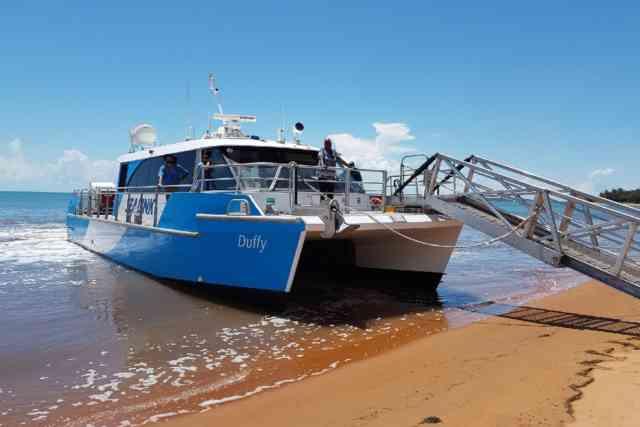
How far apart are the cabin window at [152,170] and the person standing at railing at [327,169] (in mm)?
2477

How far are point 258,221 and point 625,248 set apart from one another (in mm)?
4818

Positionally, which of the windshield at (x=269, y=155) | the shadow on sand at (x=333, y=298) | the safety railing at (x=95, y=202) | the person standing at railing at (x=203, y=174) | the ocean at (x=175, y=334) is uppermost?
the windshield at (x=269, y=155)

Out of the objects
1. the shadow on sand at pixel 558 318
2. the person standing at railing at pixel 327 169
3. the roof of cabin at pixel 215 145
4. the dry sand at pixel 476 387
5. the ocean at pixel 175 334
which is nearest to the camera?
the dry sand at pixel 476 387

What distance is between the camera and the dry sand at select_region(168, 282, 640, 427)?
4000 mm

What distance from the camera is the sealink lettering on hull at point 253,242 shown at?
762 cm

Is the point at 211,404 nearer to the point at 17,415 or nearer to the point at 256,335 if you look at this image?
the point at 17,415

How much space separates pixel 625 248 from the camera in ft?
21.7

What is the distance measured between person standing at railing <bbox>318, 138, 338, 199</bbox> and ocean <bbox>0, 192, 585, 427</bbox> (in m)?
1.97

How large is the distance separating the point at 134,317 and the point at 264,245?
2.42 m

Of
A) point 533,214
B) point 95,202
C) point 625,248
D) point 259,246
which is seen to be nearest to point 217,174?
point 259,246

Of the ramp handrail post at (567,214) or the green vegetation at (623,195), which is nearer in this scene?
the ramp handrail post at (567,214)

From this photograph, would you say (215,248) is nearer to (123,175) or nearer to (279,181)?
(279,181)

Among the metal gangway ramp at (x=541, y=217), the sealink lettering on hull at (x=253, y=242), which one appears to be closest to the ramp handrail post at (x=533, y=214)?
the metal gangway ramp at (x=541, y=217)

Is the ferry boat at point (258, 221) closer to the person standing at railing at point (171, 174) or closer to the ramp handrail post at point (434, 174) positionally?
the person standing at railing at point (171, 174)
